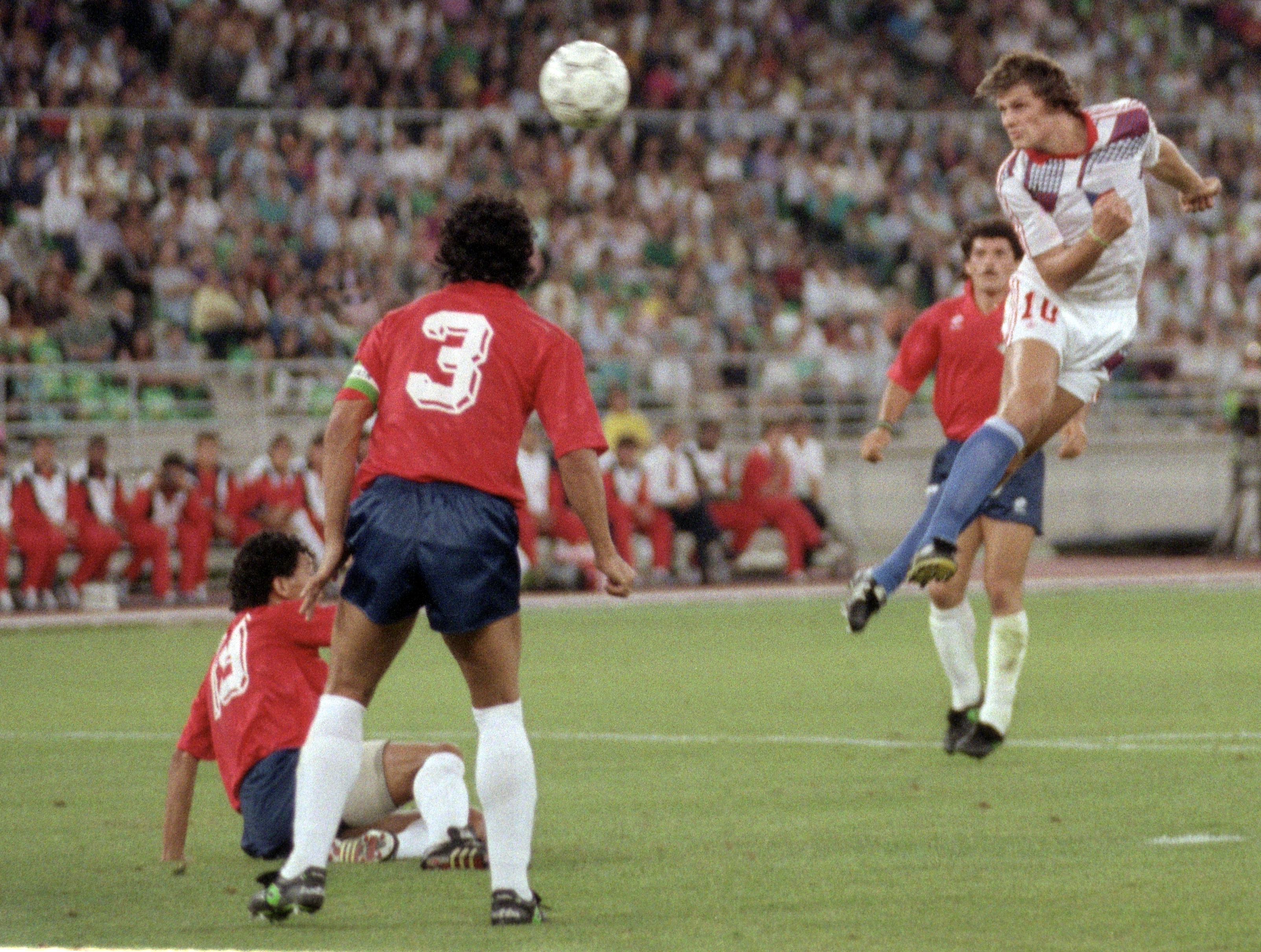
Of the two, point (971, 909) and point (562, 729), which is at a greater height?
point (971, 909)

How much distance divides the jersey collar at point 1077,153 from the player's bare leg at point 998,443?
66cm

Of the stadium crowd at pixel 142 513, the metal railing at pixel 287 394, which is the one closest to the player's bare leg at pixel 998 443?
the stadium crowd at pixel 142 513

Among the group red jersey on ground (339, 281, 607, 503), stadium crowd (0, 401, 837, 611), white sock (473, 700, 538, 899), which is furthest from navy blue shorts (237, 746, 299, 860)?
stadium crowd (0, 401, 837, 611)

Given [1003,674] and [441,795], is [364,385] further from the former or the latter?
[1003,674]

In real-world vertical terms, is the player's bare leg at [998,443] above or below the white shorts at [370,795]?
above

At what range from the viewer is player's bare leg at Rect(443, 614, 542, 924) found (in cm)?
589

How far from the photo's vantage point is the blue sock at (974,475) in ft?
23.7

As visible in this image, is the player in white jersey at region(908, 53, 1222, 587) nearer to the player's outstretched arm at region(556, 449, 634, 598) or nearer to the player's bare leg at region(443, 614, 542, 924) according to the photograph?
the player's outstretched arm at region(556, 449, 634, 598)

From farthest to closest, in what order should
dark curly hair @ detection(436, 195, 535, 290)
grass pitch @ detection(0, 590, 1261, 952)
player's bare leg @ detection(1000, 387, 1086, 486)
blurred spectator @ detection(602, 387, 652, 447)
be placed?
1. blurred spectator @ detection(602, 387, 652, 447)
2. player's bare leg @ detection(1000, 387, 1086, 486)
3. dark curly hair @ detection(436, 195, 535, 290)
4. grass pitch @ detection(0, 590, 1261, 952)

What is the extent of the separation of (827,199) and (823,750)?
1855 centimetres

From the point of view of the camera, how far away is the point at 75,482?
65.3 ft

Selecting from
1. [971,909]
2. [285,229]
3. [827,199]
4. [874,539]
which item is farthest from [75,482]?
[971,909]

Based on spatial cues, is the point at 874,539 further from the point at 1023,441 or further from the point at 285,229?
the point at 1023,441

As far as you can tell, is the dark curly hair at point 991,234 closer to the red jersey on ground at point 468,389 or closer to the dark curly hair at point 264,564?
the dark curly hair at point 264,564
